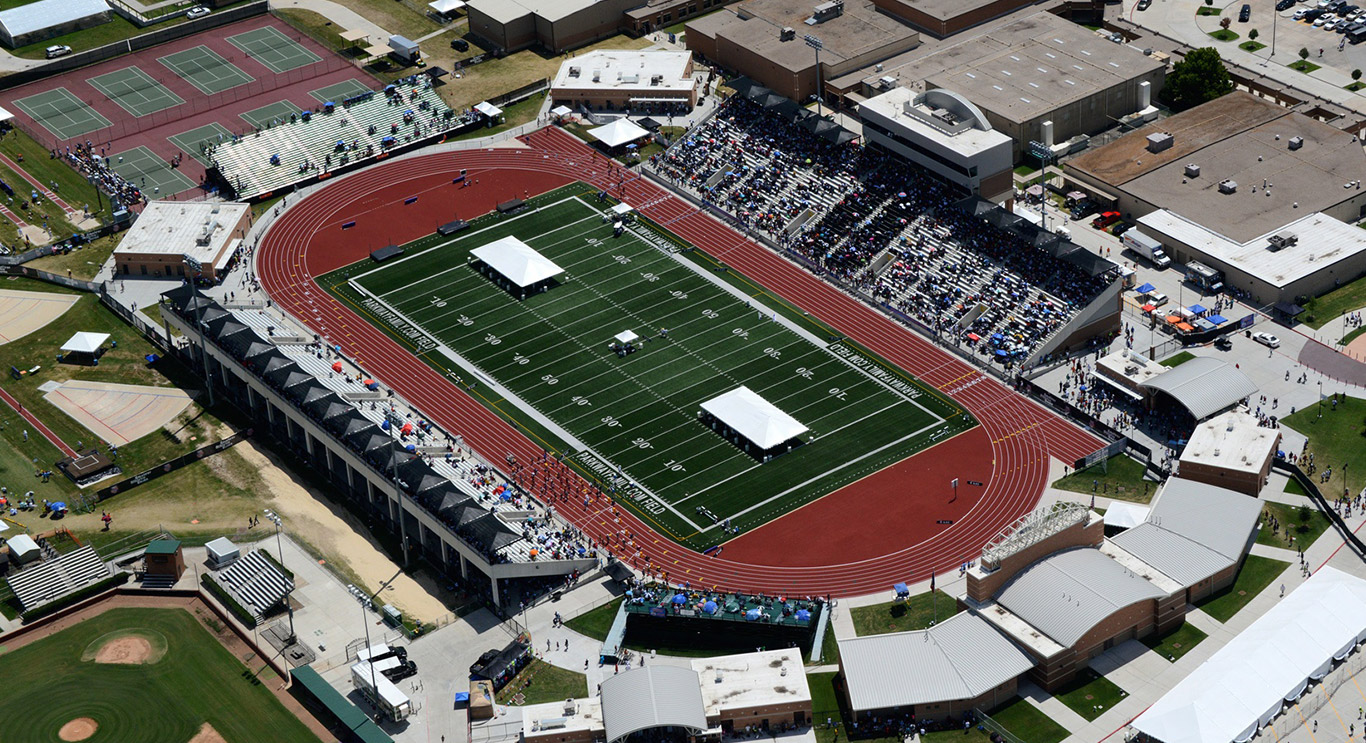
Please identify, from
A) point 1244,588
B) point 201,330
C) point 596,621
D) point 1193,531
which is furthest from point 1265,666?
point 201,330

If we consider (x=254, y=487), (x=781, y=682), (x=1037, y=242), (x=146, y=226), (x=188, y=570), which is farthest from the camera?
(x=146, y=226)

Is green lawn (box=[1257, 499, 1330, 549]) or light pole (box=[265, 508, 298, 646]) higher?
green lawn (box=[1257, 499, 1330, 549])

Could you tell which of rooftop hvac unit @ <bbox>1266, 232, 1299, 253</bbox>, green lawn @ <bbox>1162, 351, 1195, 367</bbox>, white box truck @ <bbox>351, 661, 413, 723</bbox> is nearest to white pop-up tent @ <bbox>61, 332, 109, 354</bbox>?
white box truck @ <bbox>351, 661, 413, 723</bbox>

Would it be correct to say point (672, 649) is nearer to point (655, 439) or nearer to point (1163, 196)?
point (655, 439)

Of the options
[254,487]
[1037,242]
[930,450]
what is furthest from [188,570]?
[1037,242]

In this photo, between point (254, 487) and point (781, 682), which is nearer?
point (781, 682)

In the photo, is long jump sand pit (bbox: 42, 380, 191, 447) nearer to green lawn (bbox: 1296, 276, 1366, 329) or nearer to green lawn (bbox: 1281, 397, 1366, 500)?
green lawn (bbox: 1281, 397, 1366, 500)
